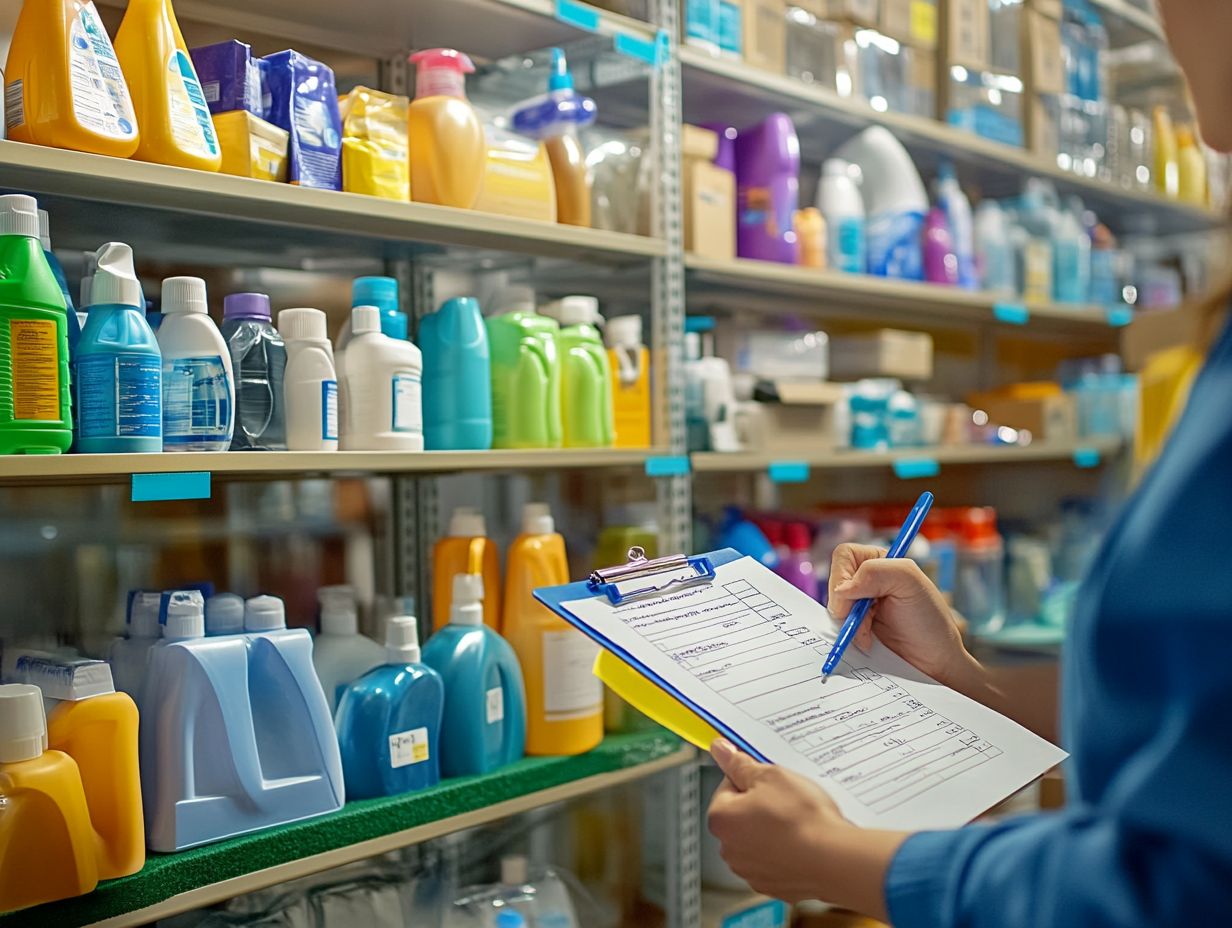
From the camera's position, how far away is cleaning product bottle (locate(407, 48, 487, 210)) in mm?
1794

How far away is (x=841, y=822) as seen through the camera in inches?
32.4

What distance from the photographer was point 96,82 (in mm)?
1402

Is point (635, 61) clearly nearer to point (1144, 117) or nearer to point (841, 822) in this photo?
point (841, 822)

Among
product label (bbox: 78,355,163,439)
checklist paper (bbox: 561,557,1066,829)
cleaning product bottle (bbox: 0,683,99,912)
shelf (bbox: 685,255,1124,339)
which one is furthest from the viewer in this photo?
shelf (bbox: 685,255,1124,339)

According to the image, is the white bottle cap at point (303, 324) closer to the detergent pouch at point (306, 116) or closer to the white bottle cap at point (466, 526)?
the detergent pouch at point (306, 116)

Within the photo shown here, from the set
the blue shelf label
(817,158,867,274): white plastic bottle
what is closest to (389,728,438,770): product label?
the blue shelf label

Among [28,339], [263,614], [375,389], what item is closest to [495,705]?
[263,614]

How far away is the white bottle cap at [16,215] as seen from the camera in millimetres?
1334

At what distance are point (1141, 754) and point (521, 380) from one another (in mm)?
1351

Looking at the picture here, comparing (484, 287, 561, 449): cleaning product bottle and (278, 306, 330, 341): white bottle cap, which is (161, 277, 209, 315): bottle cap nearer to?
(278, 306, 330, 341): white bottle cap

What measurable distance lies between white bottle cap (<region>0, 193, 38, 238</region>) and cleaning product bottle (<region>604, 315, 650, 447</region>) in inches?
39.5

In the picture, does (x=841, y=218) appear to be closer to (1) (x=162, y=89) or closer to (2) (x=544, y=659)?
(2) (x=544, y=659)

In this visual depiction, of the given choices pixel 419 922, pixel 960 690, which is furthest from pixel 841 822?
pixel 419 922

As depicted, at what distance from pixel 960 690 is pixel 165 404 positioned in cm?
102
